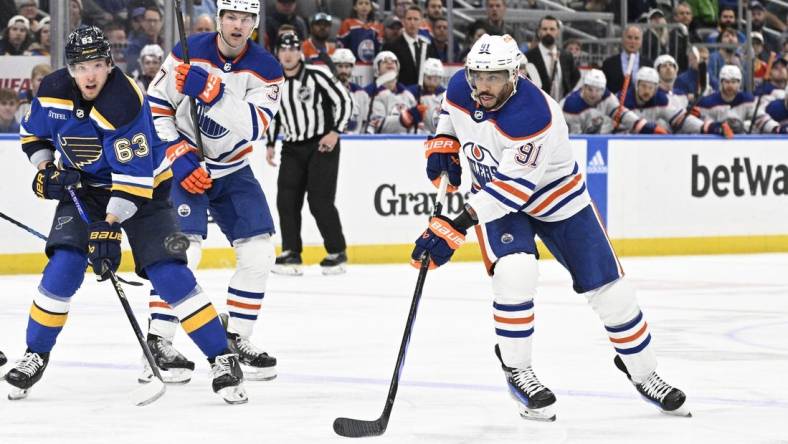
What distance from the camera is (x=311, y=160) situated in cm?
921

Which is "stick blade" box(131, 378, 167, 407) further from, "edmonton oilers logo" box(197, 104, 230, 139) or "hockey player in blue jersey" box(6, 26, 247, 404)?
"edmonton oilers logo" box(197, 104, 230, 139)

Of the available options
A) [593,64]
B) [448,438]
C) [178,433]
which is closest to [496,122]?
[448,438]

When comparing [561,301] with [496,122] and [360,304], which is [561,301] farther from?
[496,122]

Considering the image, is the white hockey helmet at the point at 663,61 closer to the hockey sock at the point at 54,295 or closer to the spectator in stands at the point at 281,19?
the spectator in stands at the point at 281,19

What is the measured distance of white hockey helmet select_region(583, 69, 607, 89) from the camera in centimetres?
1095

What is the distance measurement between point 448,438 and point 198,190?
1.46 m

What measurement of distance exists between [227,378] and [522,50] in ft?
24.4

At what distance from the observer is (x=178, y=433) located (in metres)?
4.09

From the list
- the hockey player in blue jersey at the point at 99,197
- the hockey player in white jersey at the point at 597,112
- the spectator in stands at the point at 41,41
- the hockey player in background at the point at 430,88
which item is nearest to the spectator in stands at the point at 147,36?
the spectator in stands at the point at 41,41

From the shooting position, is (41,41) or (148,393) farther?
(41,41)

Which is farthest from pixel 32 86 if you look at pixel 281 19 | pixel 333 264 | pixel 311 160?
pixel 281 19

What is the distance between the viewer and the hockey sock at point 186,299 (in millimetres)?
4500

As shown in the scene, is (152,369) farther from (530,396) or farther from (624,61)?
(624,61)

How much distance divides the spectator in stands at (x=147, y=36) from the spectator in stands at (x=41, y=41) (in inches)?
19.1
